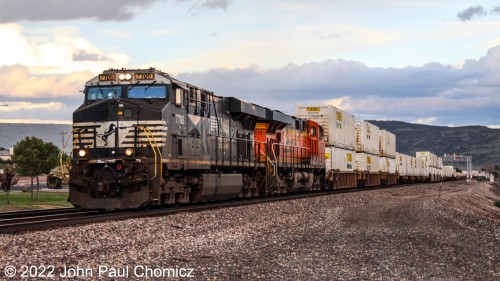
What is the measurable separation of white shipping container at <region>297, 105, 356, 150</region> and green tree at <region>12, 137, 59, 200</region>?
24.1 m

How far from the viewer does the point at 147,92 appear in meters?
19.2

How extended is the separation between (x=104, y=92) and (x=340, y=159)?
82.3ft

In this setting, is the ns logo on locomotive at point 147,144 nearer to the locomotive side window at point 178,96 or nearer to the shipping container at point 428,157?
the locomotive side window at point 178,96

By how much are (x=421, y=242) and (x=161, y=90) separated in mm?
9101


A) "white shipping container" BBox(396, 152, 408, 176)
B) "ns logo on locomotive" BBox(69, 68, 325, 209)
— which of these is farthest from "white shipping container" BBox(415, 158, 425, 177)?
"ns logo on locomotive" BBox(69, 68, 325, 209)

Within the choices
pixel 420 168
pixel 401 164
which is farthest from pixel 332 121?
pixel 420 168

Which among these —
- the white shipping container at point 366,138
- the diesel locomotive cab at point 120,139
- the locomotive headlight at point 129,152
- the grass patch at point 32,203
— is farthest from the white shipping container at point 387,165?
the locomotive headlight at point 129,152

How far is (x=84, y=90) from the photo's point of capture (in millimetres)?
19750

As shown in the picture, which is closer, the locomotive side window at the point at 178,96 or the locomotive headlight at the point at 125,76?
the locomotive headlight at the point at 125,76

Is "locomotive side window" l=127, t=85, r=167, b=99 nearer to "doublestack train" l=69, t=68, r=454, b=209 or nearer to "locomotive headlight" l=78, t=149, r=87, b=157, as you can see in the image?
"doublestack train" l=69, t=68, r=454, b=209

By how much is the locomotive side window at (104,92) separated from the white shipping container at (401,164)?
50.2 metres

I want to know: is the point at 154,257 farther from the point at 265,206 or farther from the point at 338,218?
the point at 265,206

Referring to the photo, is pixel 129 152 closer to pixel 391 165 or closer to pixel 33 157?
pixel 33 157

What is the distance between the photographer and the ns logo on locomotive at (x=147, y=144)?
1806 cm
